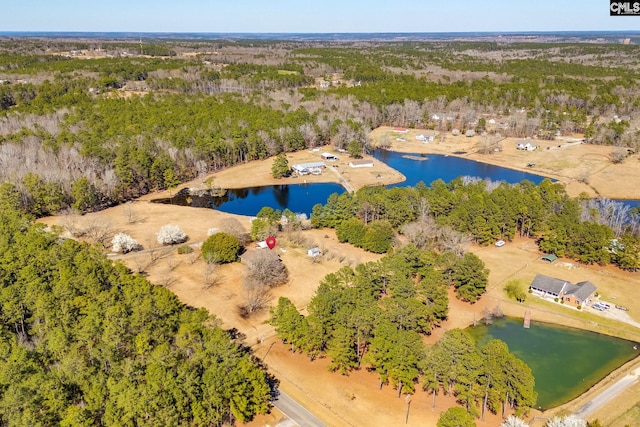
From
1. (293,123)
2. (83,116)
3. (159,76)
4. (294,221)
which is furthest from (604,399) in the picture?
(159,76)

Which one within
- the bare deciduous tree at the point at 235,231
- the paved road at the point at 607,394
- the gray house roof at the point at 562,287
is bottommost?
the paved road at the point at 607,394

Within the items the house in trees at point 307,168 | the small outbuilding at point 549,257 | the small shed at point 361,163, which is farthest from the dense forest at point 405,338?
the small shed at point 361,163

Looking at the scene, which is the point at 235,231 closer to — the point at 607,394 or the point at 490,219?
the point at 490,219

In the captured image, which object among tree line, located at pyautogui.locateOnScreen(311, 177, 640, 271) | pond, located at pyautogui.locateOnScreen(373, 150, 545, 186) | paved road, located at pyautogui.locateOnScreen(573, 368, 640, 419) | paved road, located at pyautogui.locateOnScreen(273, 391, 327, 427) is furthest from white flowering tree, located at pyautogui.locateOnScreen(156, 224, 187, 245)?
paved road, located at pyautogui.locateOnScreen(573, 368, 640, 419)

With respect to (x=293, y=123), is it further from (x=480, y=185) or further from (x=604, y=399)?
(x=604, y=399)

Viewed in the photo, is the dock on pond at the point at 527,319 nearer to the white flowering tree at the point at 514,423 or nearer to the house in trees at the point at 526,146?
the white flowering tree at the point at 514,423

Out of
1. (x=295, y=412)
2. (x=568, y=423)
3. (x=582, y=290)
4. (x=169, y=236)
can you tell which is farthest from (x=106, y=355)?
(x=582, y=290)
